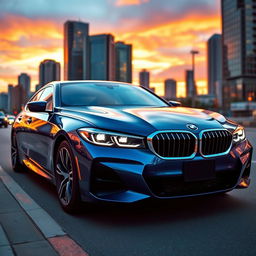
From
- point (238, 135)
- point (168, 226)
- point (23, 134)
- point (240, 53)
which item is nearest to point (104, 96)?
point (23, 134)

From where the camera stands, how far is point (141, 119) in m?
3.81

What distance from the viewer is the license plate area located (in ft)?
11.5

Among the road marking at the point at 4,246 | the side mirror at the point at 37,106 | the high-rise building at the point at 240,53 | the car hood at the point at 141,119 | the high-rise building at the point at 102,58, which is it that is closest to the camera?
the road marking at the point at 4,246

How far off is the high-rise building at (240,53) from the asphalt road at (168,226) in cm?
13296

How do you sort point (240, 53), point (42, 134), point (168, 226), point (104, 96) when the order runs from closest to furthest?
point (168, 226)
point (42, 134)
point (104, 96)
point (240, 53)

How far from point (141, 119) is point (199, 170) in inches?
29.5

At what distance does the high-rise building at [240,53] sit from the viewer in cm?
13362

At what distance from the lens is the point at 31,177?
6.18m

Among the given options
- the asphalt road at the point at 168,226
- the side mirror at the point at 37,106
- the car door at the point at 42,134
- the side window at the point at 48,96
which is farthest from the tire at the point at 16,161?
the asphalt road at the point at 168,226

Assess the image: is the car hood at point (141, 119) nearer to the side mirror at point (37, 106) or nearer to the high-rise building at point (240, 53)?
the side mirror at point (37, 106)

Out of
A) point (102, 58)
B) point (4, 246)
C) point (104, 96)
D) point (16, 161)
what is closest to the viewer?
point (4, 246)

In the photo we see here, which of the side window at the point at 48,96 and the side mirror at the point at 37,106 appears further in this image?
the side window at the point at 48,96

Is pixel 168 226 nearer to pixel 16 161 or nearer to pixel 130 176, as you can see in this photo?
pixel 130 176

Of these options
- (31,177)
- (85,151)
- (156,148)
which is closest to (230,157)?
(156,148)
